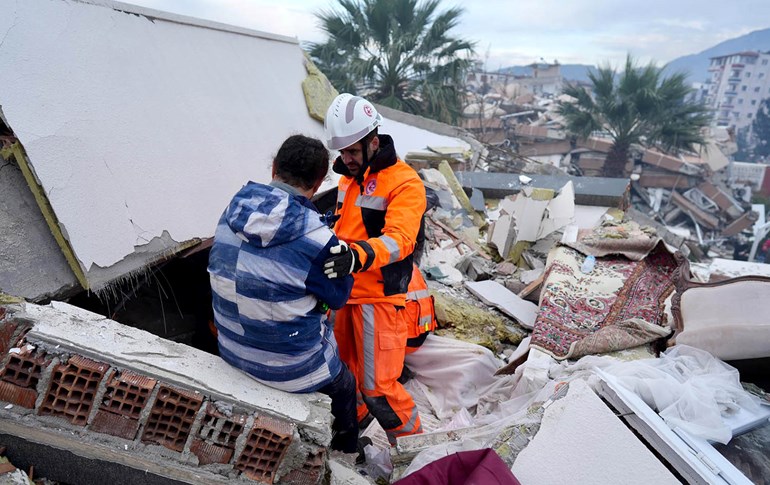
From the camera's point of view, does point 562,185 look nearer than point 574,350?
No

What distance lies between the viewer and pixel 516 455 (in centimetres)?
181

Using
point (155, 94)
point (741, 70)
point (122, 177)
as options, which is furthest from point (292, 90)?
point (741, 70)

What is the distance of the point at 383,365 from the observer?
2451 millimetres

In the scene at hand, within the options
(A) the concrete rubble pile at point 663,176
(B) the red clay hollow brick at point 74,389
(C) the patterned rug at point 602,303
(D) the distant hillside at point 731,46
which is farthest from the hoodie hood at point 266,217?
(D) the distant hillside at point 731,46

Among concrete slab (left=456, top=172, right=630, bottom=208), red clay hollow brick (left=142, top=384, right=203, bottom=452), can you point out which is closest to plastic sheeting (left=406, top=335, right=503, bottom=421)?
red clay hollow brick (left=142, top=384, right=203, bottom=452)

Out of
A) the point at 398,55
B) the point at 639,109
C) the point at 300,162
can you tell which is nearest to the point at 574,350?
the point at 300,162

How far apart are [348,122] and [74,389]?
1.64 meters

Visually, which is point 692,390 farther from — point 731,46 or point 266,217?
point 731,46

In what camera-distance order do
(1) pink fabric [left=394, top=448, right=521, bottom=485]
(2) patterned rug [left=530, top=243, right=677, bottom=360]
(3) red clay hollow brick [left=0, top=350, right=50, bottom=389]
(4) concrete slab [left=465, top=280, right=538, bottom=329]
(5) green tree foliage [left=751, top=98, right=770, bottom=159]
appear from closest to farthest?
(3) red clay hollow brick [left=0, top=350, right=50, bottom=389] → (1) pink fabric [left=394, top=448, right=521, bottom=485] → (2) patterned rug [left=530, top=243, right=677, bottom=360] → (4) concrete slab [left=465, top=280, right=538, bottom=329] → (5) green tree foliage [left=751, top=98, right=770, bottom=159]

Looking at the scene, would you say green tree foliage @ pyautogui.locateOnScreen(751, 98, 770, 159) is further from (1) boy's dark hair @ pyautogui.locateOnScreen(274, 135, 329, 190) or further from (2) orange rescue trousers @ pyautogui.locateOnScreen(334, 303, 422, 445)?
(1) boy's dark hair @ pyautogui.locateOnScreen(274, 135, 329, 190)

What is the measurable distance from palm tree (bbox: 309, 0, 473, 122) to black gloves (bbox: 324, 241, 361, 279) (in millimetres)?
10242

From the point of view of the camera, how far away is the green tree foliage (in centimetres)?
4288

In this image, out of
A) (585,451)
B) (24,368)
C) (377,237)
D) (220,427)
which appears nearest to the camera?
(24,368)

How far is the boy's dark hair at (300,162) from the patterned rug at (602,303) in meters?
1.87
